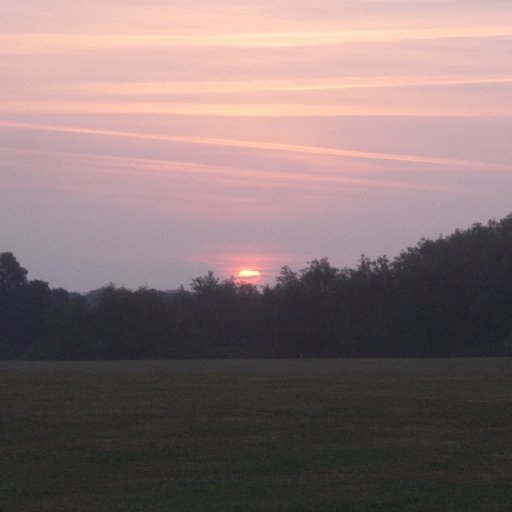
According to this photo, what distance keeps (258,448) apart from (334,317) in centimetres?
5587

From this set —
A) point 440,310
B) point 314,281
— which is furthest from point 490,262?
point 314,281

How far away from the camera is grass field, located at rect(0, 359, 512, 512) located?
1205 centimetres

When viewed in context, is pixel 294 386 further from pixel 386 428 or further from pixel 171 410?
pixel 386 428

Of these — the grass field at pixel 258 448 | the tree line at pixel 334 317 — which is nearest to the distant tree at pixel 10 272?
the tree line at pixel 334 317

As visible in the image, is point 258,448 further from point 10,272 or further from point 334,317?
point 10,272

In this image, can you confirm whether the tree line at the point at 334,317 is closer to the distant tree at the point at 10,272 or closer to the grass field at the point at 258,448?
the distant tree at the point at 10,272

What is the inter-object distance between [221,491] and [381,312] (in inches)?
2235

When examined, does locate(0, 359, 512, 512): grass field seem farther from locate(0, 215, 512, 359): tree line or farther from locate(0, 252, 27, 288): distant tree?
locate(0, 252, 27, 288): distant tree

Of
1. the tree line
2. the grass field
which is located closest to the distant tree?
the tree line

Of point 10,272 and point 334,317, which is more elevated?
point 10,272

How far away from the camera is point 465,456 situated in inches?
577

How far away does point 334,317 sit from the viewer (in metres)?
71.0

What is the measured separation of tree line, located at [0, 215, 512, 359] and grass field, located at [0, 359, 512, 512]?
130 ft

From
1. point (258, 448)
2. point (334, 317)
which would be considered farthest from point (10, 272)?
point (258, 448)
